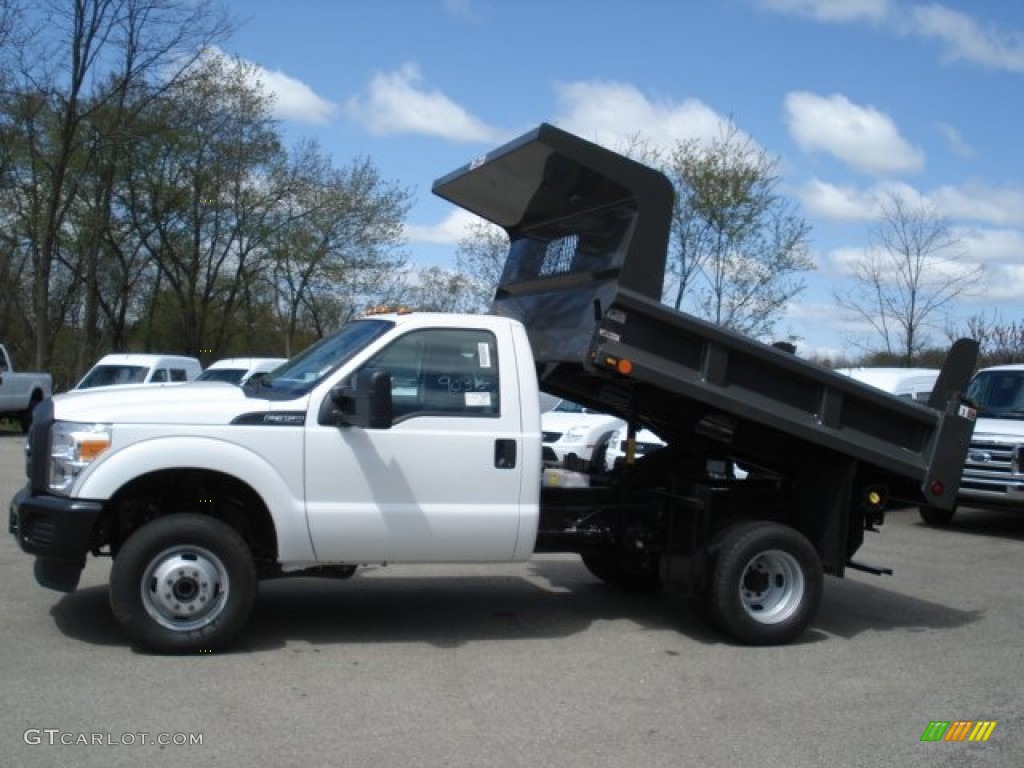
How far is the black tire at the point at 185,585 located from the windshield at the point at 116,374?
1697 centimetres

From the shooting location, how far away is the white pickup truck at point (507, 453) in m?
6.15

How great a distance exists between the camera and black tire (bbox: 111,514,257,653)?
6090 millimetres

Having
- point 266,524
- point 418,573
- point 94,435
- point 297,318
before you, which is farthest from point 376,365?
point 297,318

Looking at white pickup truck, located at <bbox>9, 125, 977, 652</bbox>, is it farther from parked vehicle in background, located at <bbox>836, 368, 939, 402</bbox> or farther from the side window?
parked vehicle in background, located at <bbox>836, 368, 939, 402</bbox>

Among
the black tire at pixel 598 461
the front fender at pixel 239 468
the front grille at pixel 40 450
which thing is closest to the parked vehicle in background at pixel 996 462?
the black tire at pixel 598 461

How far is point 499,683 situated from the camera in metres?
6.02

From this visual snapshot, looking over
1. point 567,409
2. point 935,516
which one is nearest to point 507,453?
point 567,409

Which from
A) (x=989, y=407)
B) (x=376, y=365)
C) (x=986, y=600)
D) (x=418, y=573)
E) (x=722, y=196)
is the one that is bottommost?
(x=418, y=573)

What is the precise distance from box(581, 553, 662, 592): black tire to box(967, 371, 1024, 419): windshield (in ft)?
24.8

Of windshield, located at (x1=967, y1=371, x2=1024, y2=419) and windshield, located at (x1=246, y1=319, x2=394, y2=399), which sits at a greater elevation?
windshield, located at (x1=967, y1=371, x2=1024, y2=419)

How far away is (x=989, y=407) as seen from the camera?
14.5m

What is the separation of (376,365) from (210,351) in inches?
1593

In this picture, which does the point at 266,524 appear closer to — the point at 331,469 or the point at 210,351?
the point at 331,469

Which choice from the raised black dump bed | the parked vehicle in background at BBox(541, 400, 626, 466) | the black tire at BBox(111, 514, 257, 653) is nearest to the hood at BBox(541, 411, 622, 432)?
the parked vehicle in background at BBox(541, 400, 626, 466)
